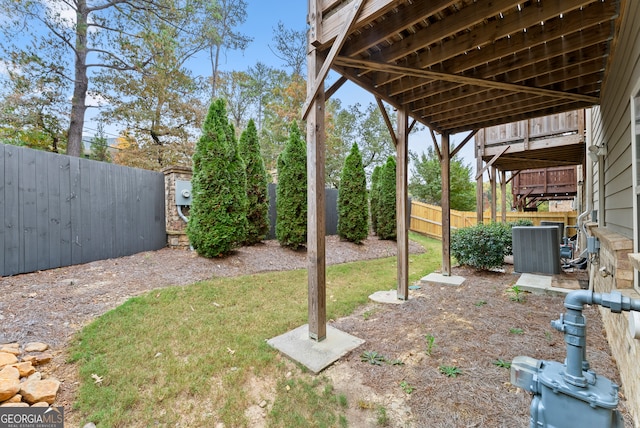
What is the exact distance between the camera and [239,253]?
599 cm

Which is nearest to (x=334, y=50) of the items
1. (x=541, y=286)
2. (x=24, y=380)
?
(x=24, y=380)

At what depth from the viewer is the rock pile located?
1757 mm

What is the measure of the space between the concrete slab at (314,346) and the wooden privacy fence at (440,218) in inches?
378

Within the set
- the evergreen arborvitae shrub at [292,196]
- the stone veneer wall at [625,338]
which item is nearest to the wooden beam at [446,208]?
the stone veneer wall at [625,338]

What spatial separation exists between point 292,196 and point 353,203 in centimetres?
195

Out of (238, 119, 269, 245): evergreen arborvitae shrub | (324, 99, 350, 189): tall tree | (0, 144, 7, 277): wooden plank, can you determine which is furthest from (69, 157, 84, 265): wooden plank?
(324, 99, 350, 189): tall tree

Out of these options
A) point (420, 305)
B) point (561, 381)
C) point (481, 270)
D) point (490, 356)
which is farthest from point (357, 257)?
point (561, 381)

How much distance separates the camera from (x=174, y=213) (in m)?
6.34

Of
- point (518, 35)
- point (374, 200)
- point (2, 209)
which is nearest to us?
point (518, 35)

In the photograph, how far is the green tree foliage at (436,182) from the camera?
1507 cm

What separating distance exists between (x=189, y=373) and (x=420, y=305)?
2.73 metres

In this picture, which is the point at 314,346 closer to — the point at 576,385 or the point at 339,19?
the point at 576,385

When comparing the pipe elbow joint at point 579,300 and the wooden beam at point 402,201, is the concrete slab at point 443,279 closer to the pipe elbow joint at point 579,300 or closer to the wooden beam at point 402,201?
the wooden beam at point 402,201

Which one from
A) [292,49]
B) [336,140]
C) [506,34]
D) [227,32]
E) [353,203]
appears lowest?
[353,203]
